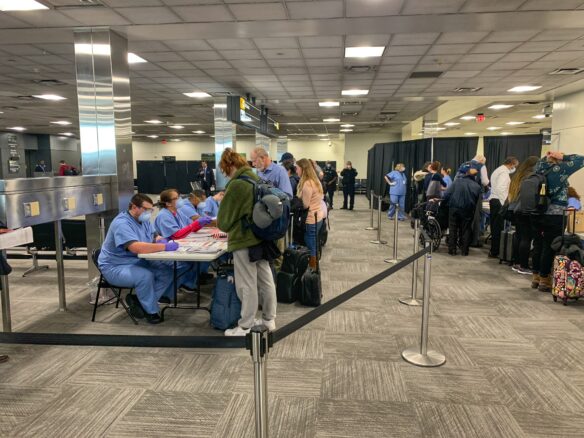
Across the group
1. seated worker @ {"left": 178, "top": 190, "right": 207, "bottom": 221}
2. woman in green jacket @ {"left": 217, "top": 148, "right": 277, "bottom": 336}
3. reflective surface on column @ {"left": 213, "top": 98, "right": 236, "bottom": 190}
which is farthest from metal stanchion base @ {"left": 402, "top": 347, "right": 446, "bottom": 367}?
reflective surface on column @ {"left": 213, "top": 98, "right": 236, "bottom": 190}

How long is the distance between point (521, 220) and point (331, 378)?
3.61m

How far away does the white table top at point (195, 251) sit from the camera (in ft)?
11.5

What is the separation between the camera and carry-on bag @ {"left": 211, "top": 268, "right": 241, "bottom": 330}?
3615mm

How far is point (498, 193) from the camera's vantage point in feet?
21.4

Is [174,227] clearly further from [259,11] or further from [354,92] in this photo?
[354,92]

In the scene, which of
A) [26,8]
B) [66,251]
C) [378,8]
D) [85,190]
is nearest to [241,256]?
[85,190]

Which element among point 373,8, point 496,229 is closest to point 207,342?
point 373,8

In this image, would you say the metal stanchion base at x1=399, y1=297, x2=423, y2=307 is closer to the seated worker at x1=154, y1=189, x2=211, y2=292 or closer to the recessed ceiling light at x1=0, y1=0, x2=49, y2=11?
the seated worker at x1=154, y1=189, x2=211, y2=292

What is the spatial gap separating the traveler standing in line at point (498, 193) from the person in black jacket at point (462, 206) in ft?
0.83

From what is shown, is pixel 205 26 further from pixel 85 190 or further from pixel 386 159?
pixel 386 159

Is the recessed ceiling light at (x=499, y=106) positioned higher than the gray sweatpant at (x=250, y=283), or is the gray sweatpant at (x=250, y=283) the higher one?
the recessed ceiling light at (x=499, y=106)

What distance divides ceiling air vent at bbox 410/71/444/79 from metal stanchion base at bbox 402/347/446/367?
224 inches

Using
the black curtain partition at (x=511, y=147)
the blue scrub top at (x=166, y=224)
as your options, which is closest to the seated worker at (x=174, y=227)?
the blue scrub top at (x=166, y=224)

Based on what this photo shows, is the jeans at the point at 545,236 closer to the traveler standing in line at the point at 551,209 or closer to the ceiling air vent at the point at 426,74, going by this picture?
the traveler standing in line at the point at 551,209
